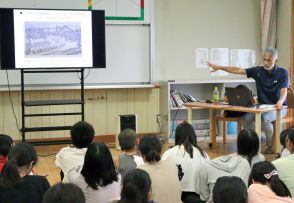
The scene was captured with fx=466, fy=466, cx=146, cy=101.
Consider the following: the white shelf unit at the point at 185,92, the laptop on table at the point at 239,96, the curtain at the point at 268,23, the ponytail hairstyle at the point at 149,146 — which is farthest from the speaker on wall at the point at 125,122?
the ponytail hairstyle at the point at 149,146

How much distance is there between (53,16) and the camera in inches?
229

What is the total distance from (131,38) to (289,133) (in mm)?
3759

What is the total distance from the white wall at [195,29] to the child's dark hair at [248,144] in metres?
3.95

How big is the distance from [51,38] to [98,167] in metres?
3.57

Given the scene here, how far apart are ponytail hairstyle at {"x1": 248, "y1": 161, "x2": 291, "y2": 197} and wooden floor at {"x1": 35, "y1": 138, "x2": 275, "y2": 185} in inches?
109

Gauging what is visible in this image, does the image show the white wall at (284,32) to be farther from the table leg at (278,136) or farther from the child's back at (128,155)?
the child's back at (128,155)

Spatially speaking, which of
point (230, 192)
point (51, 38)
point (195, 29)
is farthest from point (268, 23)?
point (230, 192)

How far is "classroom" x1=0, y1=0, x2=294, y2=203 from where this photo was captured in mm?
6465

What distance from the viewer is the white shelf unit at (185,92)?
6.81m

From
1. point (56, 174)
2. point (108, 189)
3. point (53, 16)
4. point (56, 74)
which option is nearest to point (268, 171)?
point (108, 189)

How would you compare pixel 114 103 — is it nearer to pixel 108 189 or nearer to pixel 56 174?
pixel 56 174

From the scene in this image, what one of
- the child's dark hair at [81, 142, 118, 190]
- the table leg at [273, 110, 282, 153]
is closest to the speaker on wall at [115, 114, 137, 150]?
the table leg at [273, 110, 282, 153]

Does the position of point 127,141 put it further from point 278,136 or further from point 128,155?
point 278,136

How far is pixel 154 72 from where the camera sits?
7.00 meters
